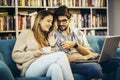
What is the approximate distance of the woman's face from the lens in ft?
8.94

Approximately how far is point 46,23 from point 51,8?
1310 millimetres

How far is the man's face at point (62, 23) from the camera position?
2849 mm

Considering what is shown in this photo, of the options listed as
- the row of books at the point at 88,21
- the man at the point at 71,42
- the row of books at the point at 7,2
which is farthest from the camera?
the row of books at the point at 88,21

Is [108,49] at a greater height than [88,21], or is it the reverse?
[88,21]

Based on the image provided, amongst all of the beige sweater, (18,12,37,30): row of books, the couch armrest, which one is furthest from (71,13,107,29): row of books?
the couch armrest

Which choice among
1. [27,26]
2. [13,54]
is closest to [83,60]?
[13,54]

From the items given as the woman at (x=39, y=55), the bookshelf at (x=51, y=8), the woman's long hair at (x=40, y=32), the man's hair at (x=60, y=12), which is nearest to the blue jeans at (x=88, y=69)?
the woman at (x=39, y=55)

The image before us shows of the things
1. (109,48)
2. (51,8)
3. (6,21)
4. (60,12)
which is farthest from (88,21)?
(109,48)

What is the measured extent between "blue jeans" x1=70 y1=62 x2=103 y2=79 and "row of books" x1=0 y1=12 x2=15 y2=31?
159cm

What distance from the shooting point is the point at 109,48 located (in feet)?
8.81

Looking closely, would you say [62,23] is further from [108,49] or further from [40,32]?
[108,49]

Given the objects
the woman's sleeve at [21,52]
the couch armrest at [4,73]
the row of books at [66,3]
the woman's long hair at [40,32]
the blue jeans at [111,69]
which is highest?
the row of books at [66,3]

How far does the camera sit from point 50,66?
235cm

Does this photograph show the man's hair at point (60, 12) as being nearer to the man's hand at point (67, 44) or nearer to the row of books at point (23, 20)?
the man's hand at point (67, 44)
